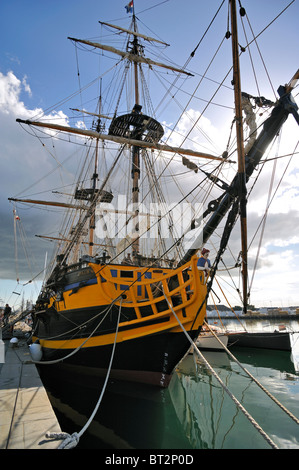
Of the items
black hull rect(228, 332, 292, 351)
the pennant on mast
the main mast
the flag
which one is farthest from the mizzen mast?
the flag

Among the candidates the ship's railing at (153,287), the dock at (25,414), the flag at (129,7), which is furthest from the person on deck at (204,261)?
the flag at (129,7)

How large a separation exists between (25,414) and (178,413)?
428cm

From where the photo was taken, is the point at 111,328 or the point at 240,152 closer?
the point at 240,152

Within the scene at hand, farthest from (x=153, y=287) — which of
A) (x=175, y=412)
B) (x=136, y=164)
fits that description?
(x=136, y=164)

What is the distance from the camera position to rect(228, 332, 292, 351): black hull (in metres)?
17.7

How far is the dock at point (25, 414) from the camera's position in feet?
11.0

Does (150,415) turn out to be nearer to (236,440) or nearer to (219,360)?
(236,440)

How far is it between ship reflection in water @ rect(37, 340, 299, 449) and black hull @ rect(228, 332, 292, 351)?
300 inches

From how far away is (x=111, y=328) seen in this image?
26.7ft

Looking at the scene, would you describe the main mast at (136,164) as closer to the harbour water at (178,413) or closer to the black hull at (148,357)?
the black hull at (148,357)

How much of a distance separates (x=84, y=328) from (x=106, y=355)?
131 cm

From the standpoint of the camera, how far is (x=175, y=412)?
22.4 feet

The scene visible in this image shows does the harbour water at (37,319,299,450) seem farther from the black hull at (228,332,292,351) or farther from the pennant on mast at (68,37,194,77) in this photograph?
the pennant on mast at (68,37,194,77)

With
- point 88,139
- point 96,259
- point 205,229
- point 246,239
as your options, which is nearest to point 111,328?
point 96,259
